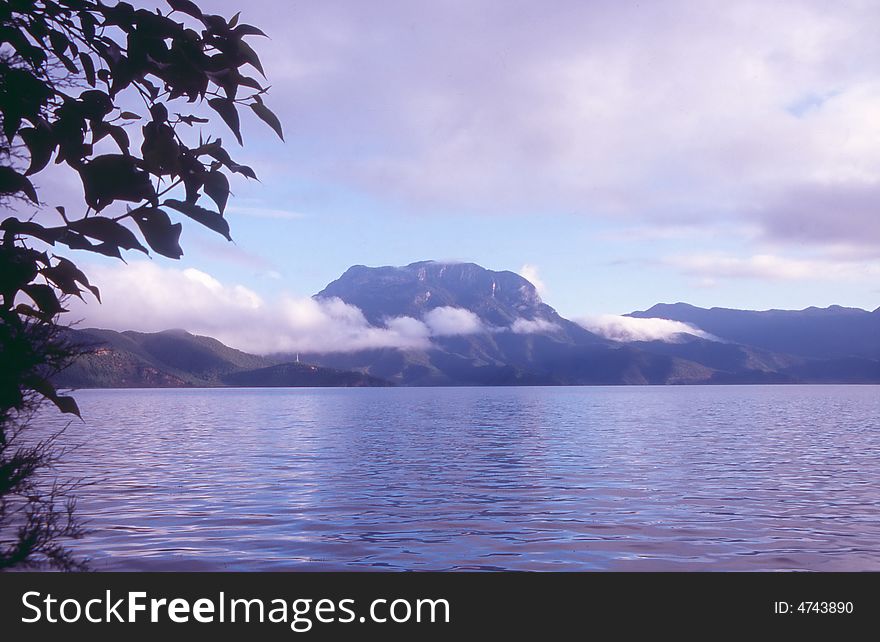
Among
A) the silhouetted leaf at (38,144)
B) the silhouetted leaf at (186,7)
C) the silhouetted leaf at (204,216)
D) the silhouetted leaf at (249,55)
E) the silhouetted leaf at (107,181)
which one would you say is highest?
the silhouetted leaf at (186,7)

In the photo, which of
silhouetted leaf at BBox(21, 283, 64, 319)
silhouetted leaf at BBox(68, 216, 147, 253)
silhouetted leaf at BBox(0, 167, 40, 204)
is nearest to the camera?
silhouetted leaf at BBox(68, 216, 147, 253)

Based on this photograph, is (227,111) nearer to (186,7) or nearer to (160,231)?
(186,7)

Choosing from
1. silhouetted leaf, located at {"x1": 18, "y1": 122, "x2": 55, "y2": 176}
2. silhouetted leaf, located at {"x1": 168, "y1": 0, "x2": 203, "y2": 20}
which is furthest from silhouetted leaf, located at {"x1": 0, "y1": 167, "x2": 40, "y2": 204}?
silhouetted leaf, located at {"x1": 168, "y1": 0, "x2": 203, "y2": 20}

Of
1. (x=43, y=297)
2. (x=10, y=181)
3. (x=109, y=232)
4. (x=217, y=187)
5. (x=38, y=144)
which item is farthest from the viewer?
(x=43, y=297)

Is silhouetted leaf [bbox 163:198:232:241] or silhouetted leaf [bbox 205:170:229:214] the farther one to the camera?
silhouetted leaf [bbox 205:170:229:214]

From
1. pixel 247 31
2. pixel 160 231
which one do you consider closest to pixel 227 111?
pixel 247 31

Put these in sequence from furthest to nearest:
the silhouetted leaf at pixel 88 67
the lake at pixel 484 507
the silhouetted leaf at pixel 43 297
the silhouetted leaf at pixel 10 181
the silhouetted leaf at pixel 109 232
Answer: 1. the lake at pixel 484 507
2. the silhouetted leaf at pixel 88 67
3. the silhouetted leaf at pixel 43 297
4. the silhouetted leaf at pixel 10 181
5. the silhouetted leaf at pixel 109 232

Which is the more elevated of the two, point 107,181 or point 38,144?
point 38,144

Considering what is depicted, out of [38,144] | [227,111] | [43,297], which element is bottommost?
[43,297]

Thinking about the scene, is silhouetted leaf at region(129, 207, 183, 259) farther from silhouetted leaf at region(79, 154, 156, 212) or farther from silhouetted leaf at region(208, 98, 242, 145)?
silhouetted leaf at region(208, 98, 242, 145)

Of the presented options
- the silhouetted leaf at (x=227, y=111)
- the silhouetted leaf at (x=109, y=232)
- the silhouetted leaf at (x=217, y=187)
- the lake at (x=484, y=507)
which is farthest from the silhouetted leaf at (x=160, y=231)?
the lake at (x=484, y=507)

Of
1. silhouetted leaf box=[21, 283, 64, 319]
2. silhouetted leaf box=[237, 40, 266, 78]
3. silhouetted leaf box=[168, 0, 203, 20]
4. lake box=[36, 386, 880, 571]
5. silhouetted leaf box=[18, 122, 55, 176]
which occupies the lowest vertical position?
lake box=[36, 386, 880, 571]

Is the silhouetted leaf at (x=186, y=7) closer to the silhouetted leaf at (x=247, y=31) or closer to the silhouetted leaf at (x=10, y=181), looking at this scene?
the silhouetted leaf at (x=247, y=31)
